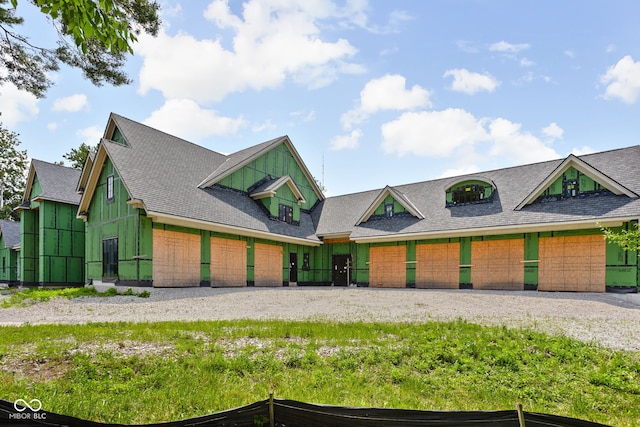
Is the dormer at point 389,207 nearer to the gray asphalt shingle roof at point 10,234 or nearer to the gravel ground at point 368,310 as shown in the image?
the gravel ground at point 368,310

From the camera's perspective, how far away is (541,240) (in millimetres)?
18016

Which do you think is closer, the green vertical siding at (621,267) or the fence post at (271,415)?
the fence post at (271,415)

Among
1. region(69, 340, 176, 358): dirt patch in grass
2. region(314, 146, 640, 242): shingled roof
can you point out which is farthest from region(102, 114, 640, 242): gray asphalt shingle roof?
region(69, 340, 176, 358): dirt patch in grass

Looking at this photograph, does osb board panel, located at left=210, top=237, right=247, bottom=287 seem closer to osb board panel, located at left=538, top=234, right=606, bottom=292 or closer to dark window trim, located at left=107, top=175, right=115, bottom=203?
dark window trim, located at left=107, top=175, right=115, bottom=203

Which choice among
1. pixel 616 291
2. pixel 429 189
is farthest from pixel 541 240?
pixel 429 189

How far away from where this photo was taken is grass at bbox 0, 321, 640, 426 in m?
4.18

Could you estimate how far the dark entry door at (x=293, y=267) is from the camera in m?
24.2

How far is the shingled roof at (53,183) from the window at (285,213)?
13175 millimetres

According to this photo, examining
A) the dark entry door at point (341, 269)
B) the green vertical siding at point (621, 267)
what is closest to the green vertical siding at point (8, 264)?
the dark entry door at point (341, 269)

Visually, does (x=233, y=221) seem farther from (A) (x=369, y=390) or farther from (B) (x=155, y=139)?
(A) (x=369, y=390)

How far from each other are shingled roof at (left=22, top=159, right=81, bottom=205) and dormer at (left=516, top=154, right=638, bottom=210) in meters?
26.9

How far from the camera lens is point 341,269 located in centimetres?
2550

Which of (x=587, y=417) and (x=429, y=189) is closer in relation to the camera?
(x=587, y=417)

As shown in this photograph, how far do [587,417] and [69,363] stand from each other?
6.70 m
